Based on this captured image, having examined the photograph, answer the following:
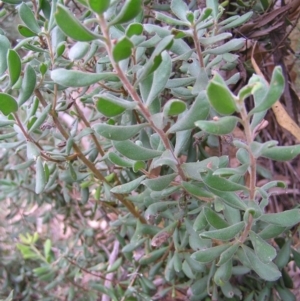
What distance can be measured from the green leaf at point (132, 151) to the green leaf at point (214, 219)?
14 cm

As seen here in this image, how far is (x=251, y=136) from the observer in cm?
54

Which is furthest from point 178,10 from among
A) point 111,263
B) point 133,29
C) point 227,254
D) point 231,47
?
point 111,263

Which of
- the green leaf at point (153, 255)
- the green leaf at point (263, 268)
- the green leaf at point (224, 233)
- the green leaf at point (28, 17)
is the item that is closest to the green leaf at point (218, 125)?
the green leaf at point (224, 233)

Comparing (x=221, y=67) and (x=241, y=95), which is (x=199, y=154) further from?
(x=241, y=95)

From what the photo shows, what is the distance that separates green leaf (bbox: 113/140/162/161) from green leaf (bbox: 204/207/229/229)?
143mm

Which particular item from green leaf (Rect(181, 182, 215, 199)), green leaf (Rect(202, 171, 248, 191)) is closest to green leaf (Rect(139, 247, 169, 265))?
green leaf (Rect(181, 182, 215, 199))

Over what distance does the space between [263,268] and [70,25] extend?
1.67ft

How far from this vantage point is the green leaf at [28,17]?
743 millimetres

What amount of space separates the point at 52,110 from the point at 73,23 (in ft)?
1.24

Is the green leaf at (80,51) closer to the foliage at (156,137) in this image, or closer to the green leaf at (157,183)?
the foliage at (156,137)

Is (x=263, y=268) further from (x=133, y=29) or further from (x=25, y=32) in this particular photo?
(x=25, y=32)

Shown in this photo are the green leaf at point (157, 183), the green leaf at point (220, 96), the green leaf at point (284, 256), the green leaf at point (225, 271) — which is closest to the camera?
the green leaf at point (220, 96)

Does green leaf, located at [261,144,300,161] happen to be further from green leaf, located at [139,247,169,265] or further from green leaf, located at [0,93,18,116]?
Result: green leaf, located at [139,247,169,265]

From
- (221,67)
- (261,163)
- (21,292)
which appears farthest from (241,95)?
(21,292)
